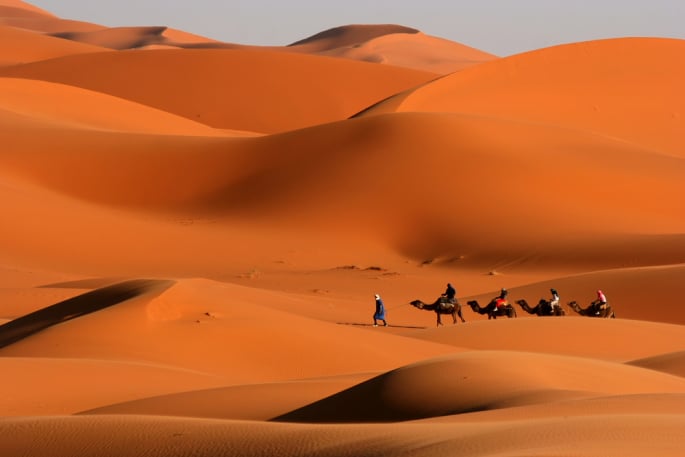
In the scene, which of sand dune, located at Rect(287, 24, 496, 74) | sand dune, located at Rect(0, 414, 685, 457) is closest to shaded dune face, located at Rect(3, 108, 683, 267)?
sand dune, located at Rect(0, 414, 685, 457)

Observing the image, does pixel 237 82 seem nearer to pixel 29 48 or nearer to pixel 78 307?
pixel 29 48

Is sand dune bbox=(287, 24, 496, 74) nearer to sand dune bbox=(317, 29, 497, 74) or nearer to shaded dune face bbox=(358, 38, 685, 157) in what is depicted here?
sand dune bbox=(317, 29, 497, 74)

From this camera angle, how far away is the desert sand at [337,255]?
31.7 feet

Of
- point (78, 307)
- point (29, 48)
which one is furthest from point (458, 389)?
point (29, 48)

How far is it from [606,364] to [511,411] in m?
4.34

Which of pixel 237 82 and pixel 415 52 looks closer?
pixel 237 82

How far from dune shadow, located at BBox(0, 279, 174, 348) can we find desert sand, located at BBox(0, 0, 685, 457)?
0.07 meters

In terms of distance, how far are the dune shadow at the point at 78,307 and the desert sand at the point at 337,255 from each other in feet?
0.24

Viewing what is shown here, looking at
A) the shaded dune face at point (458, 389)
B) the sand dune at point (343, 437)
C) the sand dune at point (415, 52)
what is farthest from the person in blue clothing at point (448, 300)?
the sand dune at point (415, 52)

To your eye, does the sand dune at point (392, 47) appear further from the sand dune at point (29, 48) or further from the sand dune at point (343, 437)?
the sand dune at point (343, 437)

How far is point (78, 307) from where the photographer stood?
20.3 metres

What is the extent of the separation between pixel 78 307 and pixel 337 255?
15834mm

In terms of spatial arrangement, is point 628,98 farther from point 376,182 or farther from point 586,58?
point 376,182

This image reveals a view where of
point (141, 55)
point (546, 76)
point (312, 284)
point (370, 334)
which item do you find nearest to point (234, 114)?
point (141, 55)
